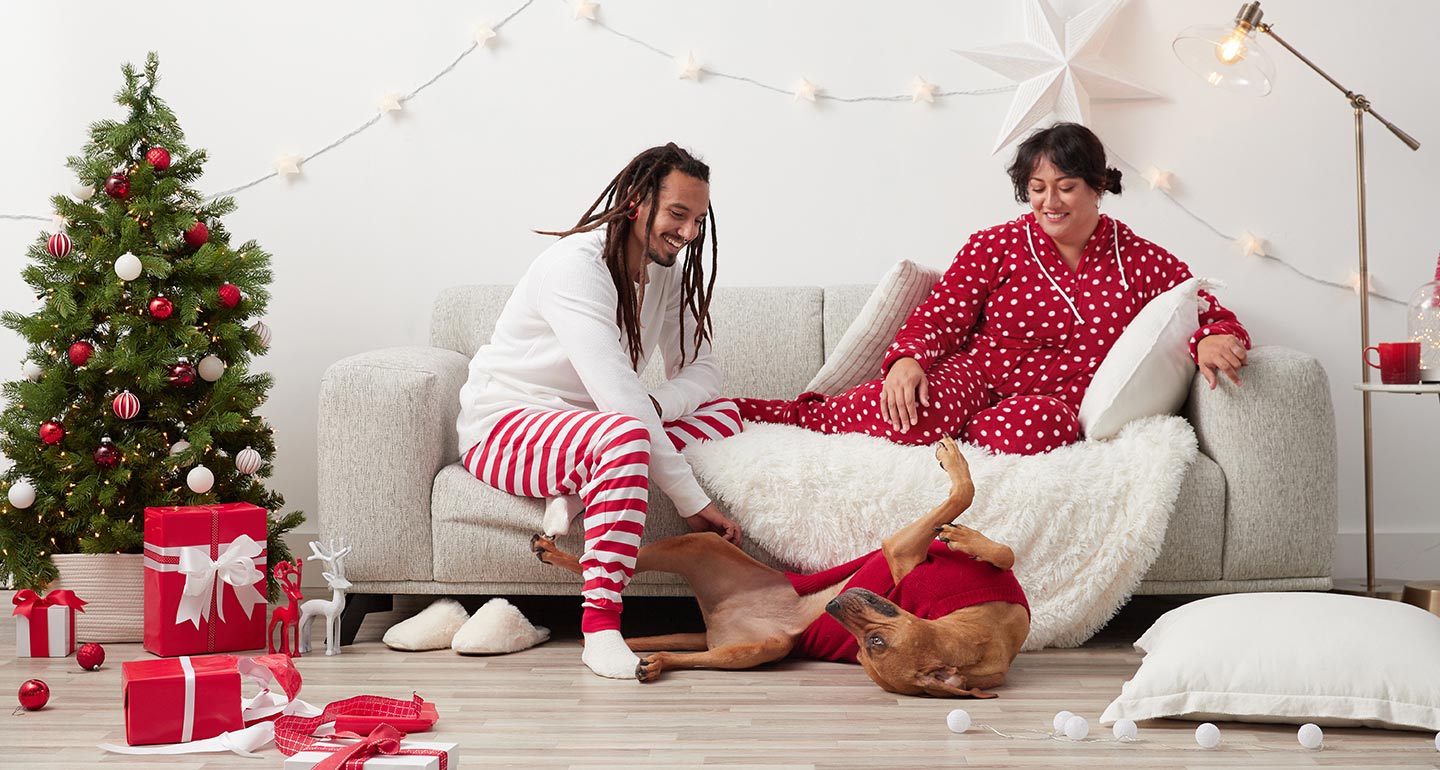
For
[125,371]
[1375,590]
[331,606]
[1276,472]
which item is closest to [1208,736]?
[1276,472]

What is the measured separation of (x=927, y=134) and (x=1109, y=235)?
24.8 inches

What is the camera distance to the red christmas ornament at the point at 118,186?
238cm

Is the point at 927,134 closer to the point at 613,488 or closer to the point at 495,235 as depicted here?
the point at 495,235

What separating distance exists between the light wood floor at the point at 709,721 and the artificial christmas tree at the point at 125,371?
0.28 m

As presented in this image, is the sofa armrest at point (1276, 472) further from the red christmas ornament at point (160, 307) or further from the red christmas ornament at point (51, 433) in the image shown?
the red christmas ornament at point (51, 433)

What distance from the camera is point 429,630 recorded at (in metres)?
2.22

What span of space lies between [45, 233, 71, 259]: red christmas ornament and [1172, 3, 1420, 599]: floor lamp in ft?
7.53

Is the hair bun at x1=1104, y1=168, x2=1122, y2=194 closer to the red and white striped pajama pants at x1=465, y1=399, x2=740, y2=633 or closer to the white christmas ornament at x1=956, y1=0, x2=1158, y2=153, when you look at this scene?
the white christmas ornament at x1=956, y1=0, x2=1158, y2=153

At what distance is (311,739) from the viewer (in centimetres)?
159

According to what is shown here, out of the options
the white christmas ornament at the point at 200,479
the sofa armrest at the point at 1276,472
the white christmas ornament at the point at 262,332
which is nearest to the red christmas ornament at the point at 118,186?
the white christmas ornament at the point at 262,332

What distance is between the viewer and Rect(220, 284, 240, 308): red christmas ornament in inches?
95.1

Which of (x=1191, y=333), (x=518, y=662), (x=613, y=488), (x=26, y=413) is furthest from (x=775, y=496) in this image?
(x=26, y=413)

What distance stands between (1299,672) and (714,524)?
0.96 metres

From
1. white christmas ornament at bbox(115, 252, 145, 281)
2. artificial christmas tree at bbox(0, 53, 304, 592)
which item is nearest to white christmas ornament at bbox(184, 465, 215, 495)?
artificial christmas tree at bbox(0, 53, 304, 592)
